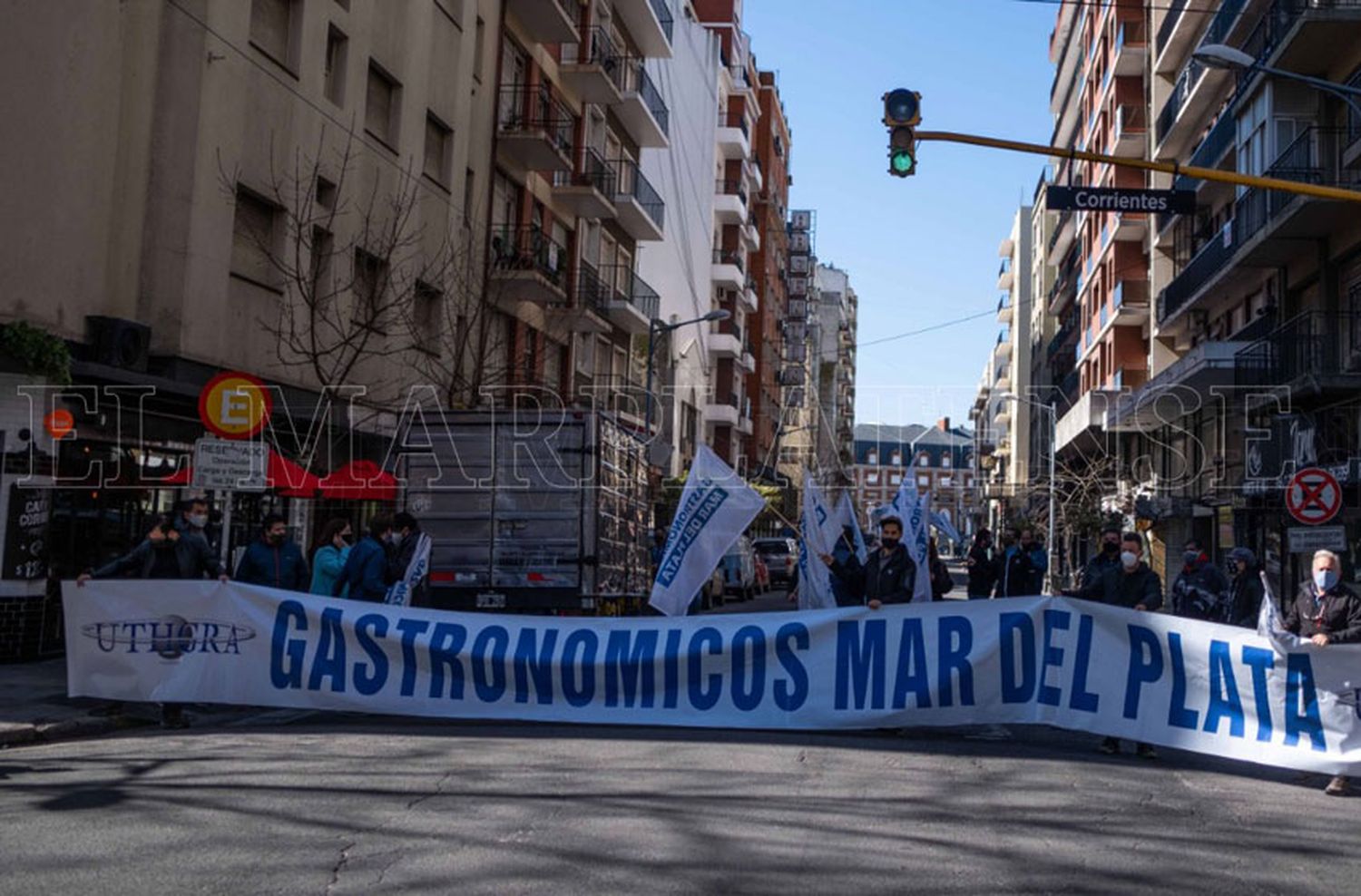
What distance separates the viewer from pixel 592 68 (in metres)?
34.7

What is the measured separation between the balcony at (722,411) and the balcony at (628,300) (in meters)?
21.2

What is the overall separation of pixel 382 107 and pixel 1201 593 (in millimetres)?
16382

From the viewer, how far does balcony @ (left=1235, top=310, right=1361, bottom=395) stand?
25.1 metres

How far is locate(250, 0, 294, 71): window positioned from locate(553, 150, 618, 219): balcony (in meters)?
13.9

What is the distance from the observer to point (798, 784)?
9.03 metres

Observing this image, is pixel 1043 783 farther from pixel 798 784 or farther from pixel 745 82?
pixel 745 82

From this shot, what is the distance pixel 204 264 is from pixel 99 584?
24.6 feet

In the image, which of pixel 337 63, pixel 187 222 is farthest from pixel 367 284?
pixel 187 222

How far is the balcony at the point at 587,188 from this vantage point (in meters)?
35.3

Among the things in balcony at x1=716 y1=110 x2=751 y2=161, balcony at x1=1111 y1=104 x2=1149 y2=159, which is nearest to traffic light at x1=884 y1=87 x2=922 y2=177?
balcony at x1=1111 y1=104 x2=1149 y2=159

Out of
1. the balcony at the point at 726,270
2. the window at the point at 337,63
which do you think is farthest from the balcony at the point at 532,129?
the balcony at the point at 726,270

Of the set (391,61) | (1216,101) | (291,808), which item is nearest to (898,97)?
(291,808)

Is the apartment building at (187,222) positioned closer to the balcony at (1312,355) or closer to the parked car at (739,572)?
the parked car at (739,572)

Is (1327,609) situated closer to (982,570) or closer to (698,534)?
(698,534)
